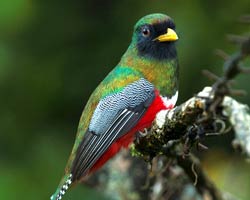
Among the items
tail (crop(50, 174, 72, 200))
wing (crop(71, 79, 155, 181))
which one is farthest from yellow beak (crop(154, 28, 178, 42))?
tail (crop(50, 174, 72, 200))

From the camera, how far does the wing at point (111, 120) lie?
14.2ft

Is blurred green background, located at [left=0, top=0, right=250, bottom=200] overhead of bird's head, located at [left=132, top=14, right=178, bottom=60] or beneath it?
beneath

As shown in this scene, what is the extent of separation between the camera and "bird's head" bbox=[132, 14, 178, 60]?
16.1ft

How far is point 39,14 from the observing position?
6797 millimetres

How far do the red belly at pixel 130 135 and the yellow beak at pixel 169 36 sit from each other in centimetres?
44

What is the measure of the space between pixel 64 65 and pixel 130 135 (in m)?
2.50

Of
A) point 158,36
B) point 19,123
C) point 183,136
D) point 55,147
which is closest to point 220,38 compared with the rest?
point 158,36

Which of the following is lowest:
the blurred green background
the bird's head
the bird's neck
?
the blurred green background

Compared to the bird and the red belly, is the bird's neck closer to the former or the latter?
the bird

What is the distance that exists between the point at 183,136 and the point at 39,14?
13.0 feet

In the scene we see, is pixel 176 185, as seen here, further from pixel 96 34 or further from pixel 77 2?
pixel 77 2

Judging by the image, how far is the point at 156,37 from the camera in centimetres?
507

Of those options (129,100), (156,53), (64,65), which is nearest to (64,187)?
(129,100)

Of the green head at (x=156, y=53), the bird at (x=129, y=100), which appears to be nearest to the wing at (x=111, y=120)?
the bird at (x=129, y=100)
